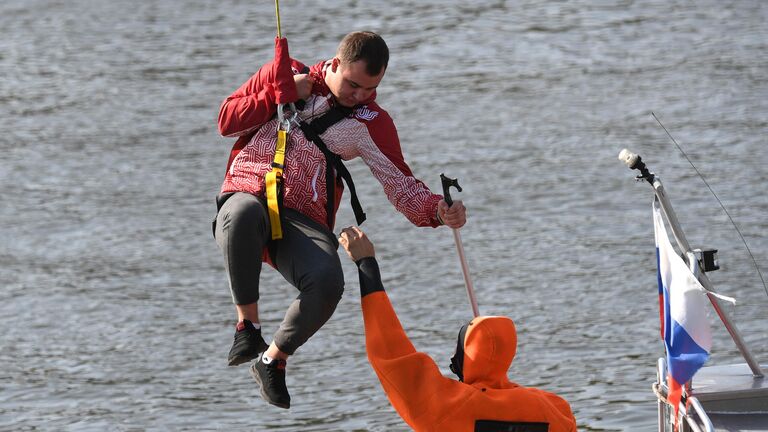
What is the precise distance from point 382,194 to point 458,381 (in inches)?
528

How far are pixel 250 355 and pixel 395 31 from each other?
19568 mm

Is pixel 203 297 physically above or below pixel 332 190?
below

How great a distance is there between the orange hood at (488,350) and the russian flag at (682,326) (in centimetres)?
94

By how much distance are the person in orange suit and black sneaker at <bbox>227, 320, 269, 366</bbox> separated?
20.2 inches

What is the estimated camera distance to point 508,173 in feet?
65.0

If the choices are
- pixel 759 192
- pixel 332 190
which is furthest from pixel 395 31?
pixel 332 190

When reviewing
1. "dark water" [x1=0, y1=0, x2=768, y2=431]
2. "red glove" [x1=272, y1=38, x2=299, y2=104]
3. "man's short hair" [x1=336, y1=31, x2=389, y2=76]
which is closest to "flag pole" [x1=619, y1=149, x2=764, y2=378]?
"man's short hair" [x1=336, y1=31, x2=389, y2=76]

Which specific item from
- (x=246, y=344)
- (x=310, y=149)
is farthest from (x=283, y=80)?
(x=246, y=344)

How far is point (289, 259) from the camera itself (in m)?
6.27

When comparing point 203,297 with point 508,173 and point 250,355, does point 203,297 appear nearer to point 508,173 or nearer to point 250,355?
point 508,173

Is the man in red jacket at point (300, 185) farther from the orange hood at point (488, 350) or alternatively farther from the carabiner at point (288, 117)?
the orange hood at point (488, 350)

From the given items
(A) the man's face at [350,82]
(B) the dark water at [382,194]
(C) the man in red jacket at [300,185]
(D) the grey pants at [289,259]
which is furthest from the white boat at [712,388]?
(B) the dark water at [382,194]

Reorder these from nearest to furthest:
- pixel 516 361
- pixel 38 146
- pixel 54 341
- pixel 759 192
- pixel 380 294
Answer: pixel 380 294 → pixel 516 361 → pixel 54 341 → pixel 759 192 → pixel 38 146

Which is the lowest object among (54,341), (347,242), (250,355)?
(54,341)
